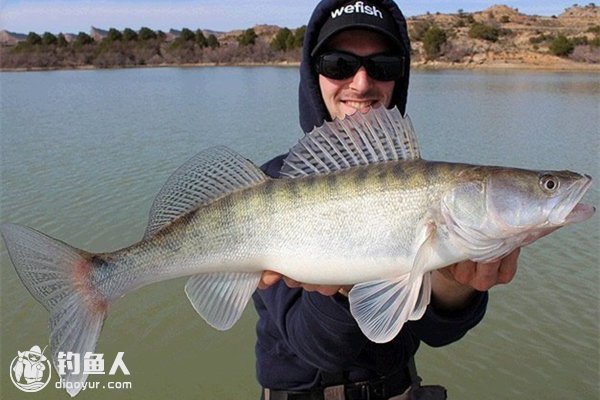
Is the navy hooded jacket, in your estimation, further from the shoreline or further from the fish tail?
the shoreline

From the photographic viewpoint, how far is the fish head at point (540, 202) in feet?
6.98

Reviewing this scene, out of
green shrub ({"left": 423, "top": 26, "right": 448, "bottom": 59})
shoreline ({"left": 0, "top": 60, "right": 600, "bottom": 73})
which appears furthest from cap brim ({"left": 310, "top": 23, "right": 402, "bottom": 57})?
green shrub ({"left": 423, "top": 26, "right": 448, "bottom": 59})

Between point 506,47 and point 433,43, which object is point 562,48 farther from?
point 433,43

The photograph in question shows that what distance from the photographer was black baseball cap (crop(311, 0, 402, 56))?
11.4 ft

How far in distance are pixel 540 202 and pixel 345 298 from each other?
96cm

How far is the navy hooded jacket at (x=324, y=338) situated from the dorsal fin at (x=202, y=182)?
0.64 m

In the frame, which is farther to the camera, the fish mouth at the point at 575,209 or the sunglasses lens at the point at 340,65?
the sunglasses lens at the point at 340,65

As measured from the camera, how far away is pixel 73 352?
241 cm

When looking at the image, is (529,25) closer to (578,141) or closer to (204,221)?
(578,141)

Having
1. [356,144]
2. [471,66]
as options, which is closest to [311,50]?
[356,144]

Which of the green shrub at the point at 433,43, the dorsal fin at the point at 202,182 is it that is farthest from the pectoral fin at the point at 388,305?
the green shrub at the point at 433,43

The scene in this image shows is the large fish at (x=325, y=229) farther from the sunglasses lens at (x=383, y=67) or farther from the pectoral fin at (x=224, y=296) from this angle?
the sunglasses lens at (x=383, y=67)

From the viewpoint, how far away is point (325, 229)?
2303 mm

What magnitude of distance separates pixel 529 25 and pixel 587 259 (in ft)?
238
